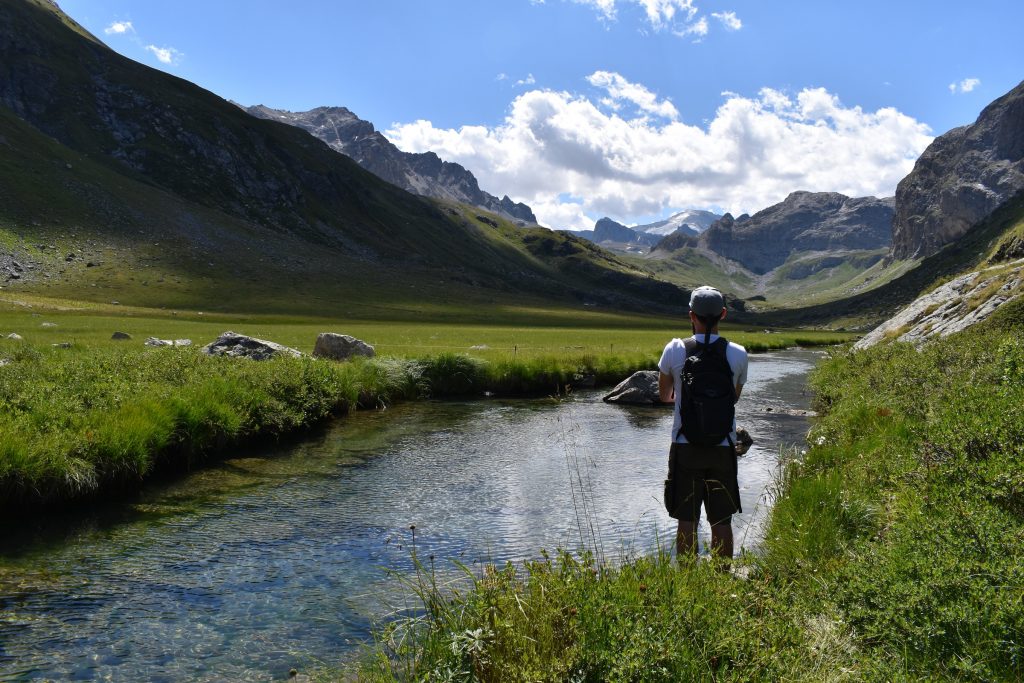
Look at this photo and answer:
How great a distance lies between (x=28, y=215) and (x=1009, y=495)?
462 ft

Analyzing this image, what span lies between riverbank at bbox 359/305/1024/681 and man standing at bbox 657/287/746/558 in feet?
3.00

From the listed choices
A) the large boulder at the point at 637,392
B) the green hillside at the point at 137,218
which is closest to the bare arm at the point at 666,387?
the large boulder at the point at 637,392

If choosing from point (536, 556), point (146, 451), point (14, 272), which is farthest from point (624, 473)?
point (14, 272)

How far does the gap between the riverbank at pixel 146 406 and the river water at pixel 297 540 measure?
96cm

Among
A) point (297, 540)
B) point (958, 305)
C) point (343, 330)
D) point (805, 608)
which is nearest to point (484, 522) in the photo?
point (297, 540)

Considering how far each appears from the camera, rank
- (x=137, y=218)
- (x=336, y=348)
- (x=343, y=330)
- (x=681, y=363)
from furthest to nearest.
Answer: (x=137, y=218)
(x=343, y=330)
(x=336, y=348)
(x=681, y=363)

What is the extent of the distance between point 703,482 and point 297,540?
7873 mm

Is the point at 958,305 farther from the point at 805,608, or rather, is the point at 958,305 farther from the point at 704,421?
the point at 805,608

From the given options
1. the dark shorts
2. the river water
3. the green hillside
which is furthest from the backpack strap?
the green hillside

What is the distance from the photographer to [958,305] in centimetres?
2906

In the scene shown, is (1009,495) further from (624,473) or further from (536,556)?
(624,473)

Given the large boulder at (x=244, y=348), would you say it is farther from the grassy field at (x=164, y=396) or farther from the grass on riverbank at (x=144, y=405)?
the grassy field at (x=164, y=396)

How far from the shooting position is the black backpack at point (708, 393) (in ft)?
25.8

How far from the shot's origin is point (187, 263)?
A: 122812 mm
